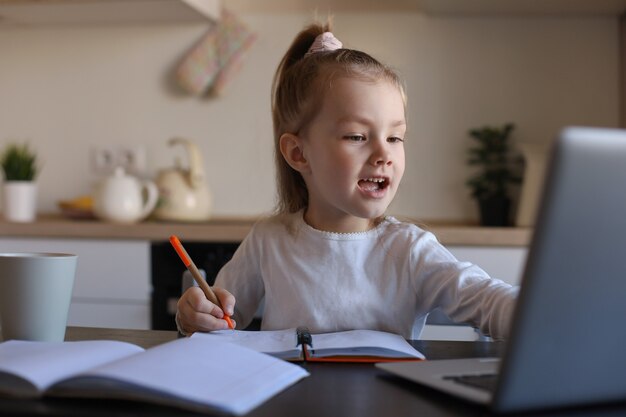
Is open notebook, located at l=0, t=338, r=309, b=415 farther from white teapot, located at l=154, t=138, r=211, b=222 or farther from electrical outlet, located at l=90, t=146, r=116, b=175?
electrical outlet, located at l=90, t=146, r=116, b=175

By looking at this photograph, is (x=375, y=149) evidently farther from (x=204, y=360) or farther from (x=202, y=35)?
(x=202, y=35)

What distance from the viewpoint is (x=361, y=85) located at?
45.6 inches

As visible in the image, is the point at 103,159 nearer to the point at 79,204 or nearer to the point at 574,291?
the point at 79,204

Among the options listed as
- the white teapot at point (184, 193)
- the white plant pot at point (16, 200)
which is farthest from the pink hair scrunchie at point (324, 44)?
the white plant pot at point (16, 200)

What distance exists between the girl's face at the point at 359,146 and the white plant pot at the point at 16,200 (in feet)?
5.60

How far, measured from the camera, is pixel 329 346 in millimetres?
851

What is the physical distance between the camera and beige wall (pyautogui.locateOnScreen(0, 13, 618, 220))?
104 inches

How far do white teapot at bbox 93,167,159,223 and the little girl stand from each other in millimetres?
1242

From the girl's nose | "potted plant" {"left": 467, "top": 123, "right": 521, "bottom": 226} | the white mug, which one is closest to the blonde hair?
the girl's nose

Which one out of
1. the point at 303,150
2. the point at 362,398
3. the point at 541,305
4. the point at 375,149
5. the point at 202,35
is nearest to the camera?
the point at 541,305

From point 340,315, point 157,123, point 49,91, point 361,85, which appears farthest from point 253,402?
point 49,91

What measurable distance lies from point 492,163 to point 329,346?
1868 millimetres

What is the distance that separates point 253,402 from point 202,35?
2343 mm

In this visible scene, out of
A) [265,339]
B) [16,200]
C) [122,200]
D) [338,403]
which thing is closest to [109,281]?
[122,200]
